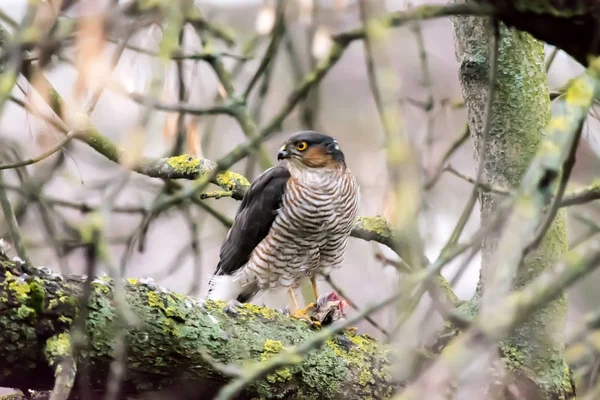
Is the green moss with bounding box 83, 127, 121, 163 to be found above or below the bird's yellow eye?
below

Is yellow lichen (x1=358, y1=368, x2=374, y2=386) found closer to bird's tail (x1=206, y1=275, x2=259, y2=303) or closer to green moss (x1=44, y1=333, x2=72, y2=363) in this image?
green moss (x1=44, y1=333, x2=72, y2=363)

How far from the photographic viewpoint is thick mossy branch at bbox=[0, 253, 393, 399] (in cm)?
227

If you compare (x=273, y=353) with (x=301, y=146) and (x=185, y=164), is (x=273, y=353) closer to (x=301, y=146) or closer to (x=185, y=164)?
(x=185, y=164)

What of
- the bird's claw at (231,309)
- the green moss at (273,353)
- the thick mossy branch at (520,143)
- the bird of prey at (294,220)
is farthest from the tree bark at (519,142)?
the bird of prey at (294,220)

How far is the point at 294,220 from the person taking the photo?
4.46m

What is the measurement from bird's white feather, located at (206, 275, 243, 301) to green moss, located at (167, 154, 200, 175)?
1.21 m

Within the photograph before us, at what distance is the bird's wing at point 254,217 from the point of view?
4.42 m

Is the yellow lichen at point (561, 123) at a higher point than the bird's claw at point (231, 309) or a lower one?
lower

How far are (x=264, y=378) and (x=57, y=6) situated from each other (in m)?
1.63

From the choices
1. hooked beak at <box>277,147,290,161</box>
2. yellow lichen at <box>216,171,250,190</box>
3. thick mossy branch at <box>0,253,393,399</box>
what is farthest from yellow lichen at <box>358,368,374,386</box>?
hooked beak at <box>277,147,290,161</box>

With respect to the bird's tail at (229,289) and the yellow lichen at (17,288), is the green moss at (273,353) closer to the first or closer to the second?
the yellow lichen at (17,288)

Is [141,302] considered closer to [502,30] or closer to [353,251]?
[502,30]

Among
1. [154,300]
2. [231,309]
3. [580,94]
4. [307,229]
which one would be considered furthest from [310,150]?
[580,94]

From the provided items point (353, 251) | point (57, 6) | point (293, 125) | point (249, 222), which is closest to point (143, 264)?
point (353, 251)
